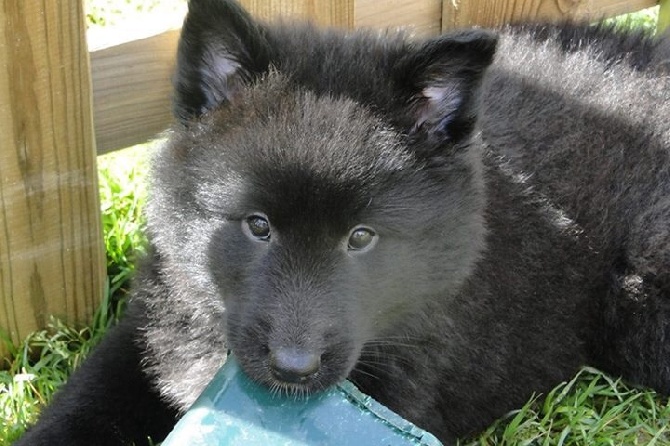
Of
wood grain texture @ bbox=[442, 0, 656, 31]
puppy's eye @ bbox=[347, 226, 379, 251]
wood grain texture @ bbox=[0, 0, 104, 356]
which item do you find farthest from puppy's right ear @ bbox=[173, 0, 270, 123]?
wood grain texture @ bbox=[442, 0, 656, 31]

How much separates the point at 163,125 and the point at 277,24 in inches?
40.6

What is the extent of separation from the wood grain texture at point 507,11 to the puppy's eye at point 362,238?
1.83 m

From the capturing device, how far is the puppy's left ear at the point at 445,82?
2664mm

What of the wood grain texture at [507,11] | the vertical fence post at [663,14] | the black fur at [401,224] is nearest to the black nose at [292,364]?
the black fur at [401,224]

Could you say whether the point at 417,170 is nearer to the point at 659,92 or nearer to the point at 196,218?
the point at 196,218

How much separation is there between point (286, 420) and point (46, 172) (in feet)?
4.67

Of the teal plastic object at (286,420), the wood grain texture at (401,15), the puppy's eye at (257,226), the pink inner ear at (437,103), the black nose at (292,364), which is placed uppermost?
the pink inner ear at (437,103)

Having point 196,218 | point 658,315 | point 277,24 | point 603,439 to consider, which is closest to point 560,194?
point 658,315

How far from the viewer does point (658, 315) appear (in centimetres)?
372

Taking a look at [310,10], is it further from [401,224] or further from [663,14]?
[663,14]

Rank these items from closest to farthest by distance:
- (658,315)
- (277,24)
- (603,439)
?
(277,24), (603,439), (658,315)

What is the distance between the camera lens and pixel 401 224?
109 inches

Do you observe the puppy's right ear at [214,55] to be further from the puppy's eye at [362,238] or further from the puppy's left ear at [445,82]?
the puppy's eye at [362,238]

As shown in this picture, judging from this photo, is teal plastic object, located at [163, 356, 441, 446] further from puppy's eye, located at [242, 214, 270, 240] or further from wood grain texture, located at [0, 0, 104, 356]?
wood grain texture, located at [0, 0, 104, 356]
